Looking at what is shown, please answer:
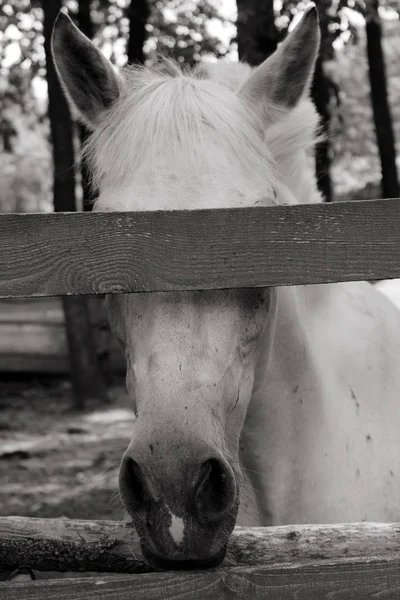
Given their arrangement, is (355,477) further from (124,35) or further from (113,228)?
(124,35)

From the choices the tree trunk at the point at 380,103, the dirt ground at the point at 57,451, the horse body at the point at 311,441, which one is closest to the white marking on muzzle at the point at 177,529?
the horse body at the point at 311,441

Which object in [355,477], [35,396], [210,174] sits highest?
[210,174]

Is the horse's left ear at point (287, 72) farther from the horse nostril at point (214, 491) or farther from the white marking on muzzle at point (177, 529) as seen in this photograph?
the white marking on muzzle at point (177, 529)

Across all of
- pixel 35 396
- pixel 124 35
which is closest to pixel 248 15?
pixel 124 35

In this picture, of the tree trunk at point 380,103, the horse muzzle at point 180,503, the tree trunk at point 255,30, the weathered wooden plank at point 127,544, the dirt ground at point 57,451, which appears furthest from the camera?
the tree trunk at point 380,103

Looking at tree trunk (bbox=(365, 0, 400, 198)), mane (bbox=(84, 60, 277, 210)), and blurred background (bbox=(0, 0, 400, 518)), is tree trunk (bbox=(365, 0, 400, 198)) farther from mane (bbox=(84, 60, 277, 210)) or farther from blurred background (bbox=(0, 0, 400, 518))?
mane (bbox=(84, 60, 277, 210))

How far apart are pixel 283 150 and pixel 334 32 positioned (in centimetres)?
473

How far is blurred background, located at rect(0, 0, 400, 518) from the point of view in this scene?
22.4ft

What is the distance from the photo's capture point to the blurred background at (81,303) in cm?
681

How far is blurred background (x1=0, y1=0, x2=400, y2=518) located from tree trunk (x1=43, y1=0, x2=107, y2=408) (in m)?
0.01

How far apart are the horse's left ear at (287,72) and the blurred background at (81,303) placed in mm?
1890

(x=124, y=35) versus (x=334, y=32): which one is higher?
(x=124, y=35)

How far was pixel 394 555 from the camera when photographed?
7.50 feet

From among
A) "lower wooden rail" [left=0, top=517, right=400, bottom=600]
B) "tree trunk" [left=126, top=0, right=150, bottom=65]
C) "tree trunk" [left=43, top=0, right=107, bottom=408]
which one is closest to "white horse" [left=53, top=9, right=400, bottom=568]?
"lower wooden rail" [left=0, top=517, right=400, bottom=600]
